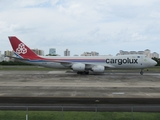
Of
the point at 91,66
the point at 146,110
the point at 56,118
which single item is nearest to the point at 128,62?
the point at 91,66

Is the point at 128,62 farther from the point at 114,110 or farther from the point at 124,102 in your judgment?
the point at 114,110

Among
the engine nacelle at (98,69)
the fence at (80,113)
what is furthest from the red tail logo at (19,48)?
the fence at (80,113)

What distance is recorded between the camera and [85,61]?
4169 centimetres

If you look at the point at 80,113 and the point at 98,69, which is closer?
the point at 80,113

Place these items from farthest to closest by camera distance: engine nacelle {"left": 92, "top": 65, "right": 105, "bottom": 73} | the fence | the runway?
engine nacelle {"left": 92, "top": 65, "right": 105, "bottom": 73} → the runway → the fence

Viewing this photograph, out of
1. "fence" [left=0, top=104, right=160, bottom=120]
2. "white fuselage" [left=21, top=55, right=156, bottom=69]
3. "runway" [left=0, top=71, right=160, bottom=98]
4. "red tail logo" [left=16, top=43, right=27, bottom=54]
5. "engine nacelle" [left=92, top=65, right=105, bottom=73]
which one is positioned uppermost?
"red tail logo" [left=16, top=43, right=27, bottom=54]

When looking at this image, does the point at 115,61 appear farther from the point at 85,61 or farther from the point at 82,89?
the point at 82,89

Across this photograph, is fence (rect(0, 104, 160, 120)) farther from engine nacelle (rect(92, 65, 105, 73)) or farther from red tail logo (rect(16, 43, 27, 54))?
red tail logo (rect(16, 43, 27, 54))

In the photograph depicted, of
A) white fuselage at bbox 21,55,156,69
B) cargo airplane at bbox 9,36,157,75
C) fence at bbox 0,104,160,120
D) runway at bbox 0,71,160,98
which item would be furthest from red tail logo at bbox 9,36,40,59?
fence at bbox 0,104,160,120

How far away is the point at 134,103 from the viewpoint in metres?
15.4

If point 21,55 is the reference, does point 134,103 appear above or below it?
below

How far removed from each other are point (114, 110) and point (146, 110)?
2.00m

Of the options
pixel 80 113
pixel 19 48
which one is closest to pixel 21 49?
pixel 19 48

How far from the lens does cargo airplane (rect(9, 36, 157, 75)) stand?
1585 inches
